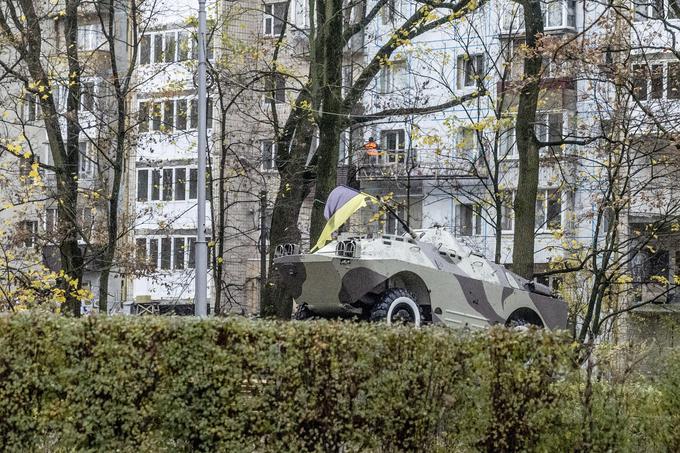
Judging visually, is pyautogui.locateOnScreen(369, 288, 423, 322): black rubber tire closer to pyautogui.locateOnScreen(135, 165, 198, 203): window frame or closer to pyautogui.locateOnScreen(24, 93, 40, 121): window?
pyautogui.locateOnScreen(24, 93, 40, 121): window

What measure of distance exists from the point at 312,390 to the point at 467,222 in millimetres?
38594

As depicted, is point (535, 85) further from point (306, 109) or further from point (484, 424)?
point (484, 424)

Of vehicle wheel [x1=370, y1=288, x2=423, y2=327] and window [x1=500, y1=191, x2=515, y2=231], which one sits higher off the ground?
window [x1=500, y1=191, x2=515, y2=231]

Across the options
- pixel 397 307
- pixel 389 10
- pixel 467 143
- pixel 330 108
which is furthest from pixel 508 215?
pixel 397 307

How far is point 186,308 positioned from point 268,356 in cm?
3941

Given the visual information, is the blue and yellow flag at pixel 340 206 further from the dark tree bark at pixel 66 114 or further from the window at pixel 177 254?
the window at pixel 177 254

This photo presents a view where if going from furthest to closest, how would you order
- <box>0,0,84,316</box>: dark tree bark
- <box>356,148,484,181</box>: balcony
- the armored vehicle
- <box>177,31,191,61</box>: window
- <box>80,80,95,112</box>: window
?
1. <box>356,148,484,181</box>: balcony
2. <box>177,31,191,61</box>: window
3. <box>80,80,95,112</box>: window
4. <box>0,0,84,316</box>: dark tree bark
5. the armored vehicle

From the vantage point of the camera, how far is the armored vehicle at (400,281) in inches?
769

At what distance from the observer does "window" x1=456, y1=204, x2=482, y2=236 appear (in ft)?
161

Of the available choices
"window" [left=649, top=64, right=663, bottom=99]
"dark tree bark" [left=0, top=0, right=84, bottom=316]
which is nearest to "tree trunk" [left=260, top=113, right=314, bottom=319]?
"dark tree bark" [left=0, top=0, right=84, bottom=316]

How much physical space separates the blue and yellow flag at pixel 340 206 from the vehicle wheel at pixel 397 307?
146cm

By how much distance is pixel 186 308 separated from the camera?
50594 millimetres

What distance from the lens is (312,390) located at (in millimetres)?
11594

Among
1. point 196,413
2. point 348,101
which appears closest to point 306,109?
point 348,101
